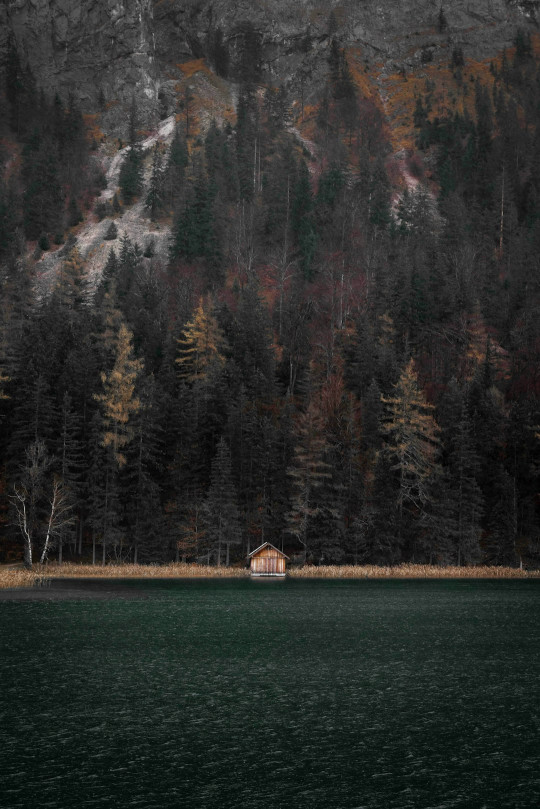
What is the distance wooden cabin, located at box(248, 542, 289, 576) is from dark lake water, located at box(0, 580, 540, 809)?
1069 inches

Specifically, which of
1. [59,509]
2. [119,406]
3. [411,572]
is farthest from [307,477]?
[59,509]

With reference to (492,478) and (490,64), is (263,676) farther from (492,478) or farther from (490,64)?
(490,64)

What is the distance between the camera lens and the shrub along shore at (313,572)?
73938mm

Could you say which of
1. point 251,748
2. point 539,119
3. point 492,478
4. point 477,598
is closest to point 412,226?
point 539,119

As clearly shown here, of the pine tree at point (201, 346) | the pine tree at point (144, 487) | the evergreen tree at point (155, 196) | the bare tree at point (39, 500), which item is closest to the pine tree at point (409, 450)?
the pine tree at point (201, 346)

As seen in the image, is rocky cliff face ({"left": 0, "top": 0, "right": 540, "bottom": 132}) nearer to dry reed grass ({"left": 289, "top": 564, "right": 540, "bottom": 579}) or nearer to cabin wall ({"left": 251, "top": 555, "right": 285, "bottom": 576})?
cabin wall ({"left": 251, "top": 555, "right": 285, "bottom": 576})

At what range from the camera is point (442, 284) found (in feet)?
348

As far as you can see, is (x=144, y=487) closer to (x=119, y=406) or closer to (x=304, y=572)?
(x=119, y=406)

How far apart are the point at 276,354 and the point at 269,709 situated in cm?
8044

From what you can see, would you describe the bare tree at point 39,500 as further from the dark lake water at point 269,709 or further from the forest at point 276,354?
the dark lake water at point 269,709

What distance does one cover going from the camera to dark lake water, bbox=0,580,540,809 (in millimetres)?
17188

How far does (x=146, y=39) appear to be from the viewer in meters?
179

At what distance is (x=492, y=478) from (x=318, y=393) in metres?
20.7

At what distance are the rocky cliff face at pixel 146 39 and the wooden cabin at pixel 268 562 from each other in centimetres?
12354
